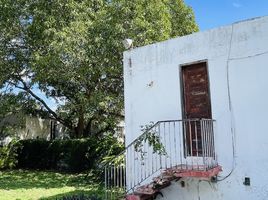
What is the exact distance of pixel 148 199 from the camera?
32.5 feet

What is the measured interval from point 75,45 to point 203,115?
831 cm

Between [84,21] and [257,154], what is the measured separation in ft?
38.5

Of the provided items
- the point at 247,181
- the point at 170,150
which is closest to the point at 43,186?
the point at 170,150

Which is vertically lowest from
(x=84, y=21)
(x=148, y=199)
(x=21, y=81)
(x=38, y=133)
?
(x=148, y=199)

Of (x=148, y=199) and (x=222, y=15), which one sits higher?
(x=222, y=15)

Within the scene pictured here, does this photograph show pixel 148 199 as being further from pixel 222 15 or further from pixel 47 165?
pixel 47 165

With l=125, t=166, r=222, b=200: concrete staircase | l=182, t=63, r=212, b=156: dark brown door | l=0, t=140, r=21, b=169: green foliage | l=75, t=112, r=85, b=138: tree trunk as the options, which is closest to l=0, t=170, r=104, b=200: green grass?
l=0, t=140, r=21, b=169: green foliage

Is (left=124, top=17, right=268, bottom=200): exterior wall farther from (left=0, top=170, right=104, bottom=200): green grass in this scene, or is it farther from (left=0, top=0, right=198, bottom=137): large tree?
(left=0, top=0, right=198, bottom=137): large tree

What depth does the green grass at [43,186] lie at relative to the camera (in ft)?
40.2

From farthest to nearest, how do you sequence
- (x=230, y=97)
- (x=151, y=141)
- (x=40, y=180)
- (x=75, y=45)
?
(x=40, y=180)
(x=75, y=45)
(x=151, y=141)
(x=230, y=97)

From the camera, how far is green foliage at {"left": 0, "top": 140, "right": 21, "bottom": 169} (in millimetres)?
20219

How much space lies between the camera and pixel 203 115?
31.2 feet

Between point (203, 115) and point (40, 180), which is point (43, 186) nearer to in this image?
point (40, 180)

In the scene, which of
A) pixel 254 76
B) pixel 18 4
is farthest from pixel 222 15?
pixel 18 4
